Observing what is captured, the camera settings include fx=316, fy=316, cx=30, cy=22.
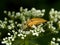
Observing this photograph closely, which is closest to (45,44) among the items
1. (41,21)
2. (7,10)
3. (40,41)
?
(40,41)

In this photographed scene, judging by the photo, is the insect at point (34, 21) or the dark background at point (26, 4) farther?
the dark background at point (26, 4)

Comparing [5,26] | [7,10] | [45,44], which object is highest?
[7,10]

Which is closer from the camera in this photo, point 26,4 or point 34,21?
point 34,21

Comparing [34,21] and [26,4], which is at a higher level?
[26,4]

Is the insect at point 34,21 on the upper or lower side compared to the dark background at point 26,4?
lower

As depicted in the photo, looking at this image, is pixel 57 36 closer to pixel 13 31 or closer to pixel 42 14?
pixel 42 14

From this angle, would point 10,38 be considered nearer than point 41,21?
Yes

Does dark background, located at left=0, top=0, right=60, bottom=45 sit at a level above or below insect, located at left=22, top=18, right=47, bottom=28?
above

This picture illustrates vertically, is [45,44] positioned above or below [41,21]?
below

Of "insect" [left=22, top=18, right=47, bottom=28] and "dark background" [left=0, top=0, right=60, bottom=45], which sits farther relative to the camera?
"dark background" [left=0, top=0, right=60, bottom=45]

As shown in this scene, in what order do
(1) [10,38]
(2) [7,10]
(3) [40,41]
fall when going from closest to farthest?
(1) [10,38], (3) [40,41], (2) [7,10]

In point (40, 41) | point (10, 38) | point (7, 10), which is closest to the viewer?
point (10, 38)
